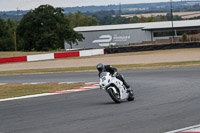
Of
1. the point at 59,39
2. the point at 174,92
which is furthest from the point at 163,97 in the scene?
the point at 59,39

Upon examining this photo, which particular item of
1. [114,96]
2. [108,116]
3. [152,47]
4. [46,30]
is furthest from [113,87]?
[46,30]

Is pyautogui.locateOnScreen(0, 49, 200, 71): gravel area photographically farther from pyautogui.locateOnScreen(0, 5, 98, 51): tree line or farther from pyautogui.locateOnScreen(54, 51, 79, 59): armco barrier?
pyautogui.locateOnScreen(0, 5, 98, 51): tree line

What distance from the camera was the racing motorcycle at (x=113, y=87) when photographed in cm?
1152

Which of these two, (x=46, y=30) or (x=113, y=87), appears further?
(x=46, y=30)


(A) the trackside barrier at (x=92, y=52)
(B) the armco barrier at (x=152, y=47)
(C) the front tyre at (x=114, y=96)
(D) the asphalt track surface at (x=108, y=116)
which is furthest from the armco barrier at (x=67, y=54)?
(C) the front tyre at (x=114, y=96)

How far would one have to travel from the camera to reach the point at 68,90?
17.5 meters

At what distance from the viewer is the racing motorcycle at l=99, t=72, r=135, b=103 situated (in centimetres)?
1152

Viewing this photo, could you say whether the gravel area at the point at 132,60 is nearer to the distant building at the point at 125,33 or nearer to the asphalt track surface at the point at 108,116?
the asphalt track surface at the point at 108,116

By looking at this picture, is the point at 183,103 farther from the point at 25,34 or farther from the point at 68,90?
the point at 25,34

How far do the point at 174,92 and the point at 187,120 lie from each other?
5.65 metres

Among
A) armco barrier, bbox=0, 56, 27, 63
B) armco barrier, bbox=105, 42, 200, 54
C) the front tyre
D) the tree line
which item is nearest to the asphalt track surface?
the front tyre

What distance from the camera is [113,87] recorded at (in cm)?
1159

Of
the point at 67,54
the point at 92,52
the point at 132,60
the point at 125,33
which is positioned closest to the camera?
the point at 132,60

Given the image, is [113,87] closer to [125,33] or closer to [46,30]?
[46,30]
